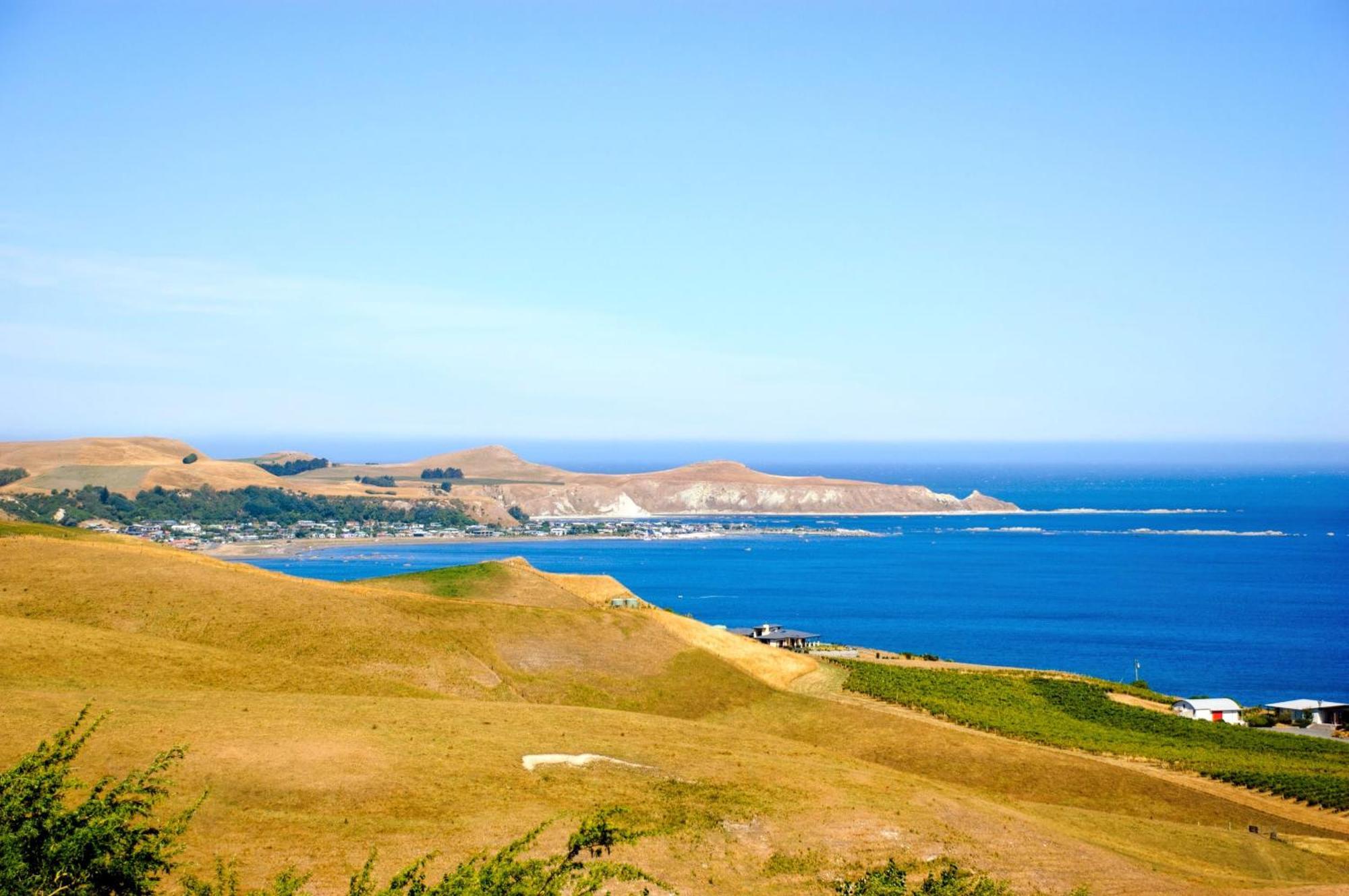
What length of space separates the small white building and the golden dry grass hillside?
912 inches

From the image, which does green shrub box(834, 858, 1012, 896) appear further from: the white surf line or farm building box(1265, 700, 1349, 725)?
farm building box(1265, 700, 1349, 725)

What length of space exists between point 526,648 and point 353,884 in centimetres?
3675

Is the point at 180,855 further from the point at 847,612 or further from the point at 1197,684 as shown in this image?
the point at 847,612

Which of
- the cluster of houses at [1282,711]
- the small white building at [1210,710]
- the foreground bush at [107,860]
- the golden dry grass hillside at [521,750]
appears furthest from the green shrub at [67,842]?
the cluster of houses at [1282,711]

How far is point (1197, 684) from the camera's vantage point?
97.0m

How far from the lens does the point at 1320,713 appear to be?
73875 mm

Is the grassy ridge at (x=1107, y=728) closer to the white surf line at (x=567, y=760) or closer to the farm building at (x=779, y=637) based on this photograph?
the farm building at (x=779, y=637)

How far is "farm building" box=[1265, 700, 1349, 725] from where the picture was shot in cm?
7369

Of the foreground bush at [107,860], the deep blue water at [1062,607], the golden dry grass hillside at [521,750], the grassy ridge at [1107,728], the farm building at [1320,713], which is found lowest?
the deep blue water at [1062,607]

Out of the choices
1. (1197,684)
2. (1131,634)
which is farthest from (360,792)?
(1131,634)

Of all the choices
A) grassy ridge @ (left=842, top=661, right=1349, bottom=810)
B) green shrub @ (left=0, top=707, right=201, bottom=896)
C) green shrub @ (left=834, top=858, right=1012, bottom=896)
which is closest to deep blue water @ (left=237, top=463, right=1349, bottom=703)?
grassy ridge @ (left=842, top=661, right=1349, bottom=810)

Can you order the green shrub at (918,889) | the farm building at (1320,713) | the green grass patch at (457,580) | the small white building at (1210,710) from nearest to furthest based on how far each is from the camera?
the green shrub at (918,889)
the small white building at (1210,710)
the farm building at (1320,713)
the green grass patch at (457,580)

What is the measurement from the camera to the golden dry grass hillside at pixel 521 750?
3086 cm

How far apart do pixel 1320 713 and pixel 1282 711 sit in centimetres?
Result: 233
